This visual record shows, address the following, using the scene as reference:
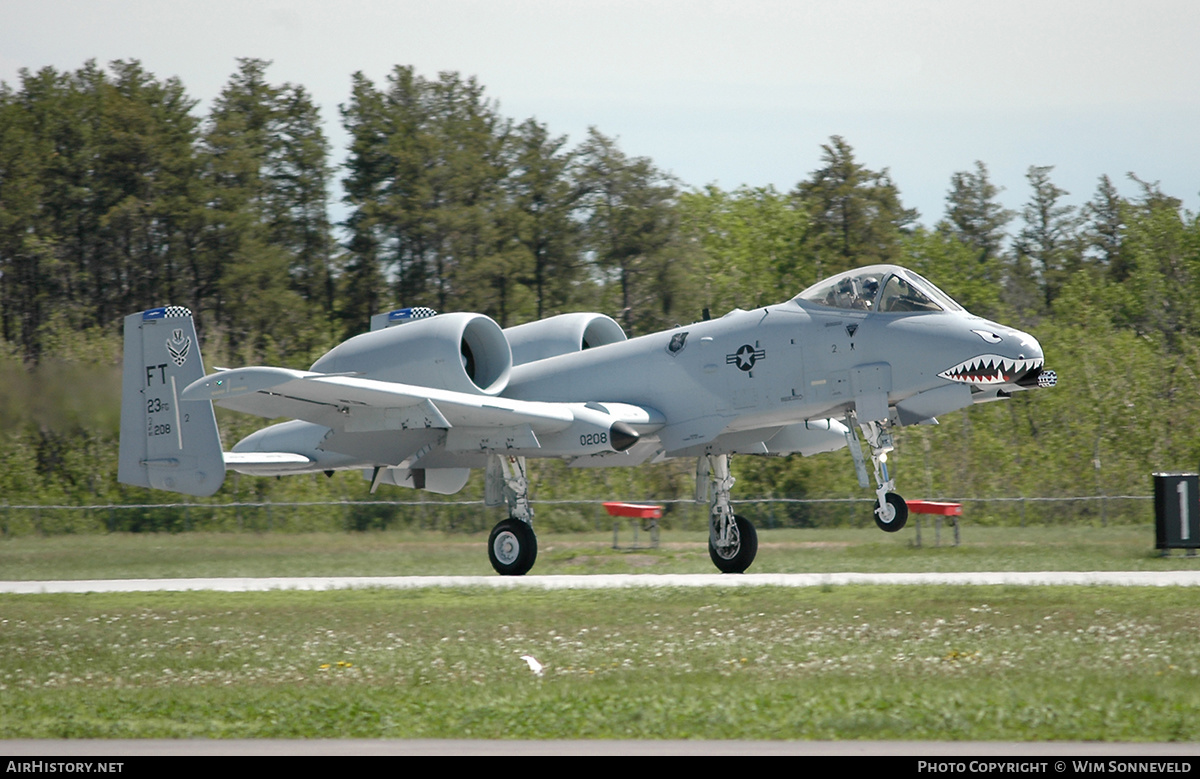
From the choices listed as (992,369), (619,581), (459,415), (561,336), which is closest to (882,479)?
(992,369)

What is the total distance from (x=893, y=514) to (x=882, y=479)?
0.52 metres

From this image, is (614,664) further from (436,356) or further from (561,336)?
(561,336)

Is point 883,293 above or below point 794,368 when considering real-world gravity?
above

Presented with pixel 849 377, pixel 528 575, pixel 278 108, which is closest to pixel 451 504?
pixel 528 575

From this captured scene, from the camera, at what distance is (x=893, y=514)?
611 inches

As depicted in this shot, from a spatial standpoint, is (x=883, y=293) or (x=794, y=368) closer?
(x=883, y=293)

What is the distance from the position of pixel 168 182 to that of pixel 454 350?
2938 cm

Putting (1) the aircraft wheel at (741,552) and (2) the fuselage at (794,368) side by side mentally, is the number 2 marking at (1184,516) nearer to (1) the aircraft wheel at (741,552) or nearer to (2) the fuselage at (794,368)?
(2) the fuselage at (794,368)

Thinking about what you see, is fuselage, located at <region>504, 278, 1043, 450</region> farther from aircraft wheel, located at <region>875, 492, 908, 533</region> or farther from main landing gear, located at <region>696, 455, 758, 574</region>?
aircraft wheel, located at <region>875, 492, 908, 533</region>

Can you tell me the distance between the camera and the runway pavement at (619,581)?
16.7 m

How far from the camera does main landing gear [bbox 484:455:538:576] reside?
1847 cm

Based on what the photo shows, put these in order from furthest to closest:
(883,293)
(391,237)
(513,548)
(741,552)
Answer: (391,237) < (741,552) < (513,548) < (883,293)

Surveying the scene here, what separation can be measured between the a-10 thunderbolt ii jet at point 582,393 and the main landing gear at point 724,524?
3cm

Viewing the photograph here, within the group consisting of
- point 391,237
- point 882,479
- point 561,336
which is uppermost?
point 391,237
